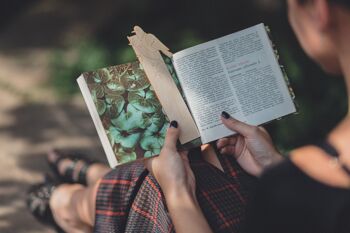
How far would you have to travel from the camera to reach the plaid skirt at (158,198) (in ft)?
5.07

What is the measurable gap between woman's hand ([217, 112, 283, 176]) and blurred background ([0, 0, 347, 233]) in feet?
2.39

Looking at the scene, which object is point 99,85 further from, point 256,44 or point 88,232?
point 88,232

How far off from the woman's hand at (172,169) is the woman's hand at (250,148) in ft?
0.54

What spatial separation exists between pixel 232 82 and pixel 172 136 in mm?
237

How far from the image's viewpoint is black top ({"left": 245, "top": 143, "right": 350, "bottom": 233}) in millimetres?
1073

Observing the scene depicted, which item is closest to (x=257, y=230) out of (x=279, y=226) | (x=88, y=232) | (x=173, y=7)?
(x=279, y=226)

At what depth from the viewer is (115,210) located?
1.76 metres

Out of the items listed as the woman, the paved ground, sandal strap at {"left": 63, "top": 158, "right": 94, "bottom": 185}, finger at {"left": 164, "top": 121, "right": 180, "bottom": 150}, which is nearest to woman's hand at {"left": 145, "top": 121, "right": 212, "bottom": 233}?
finger at {"left": 164, "top": 121, "right": 180, "bottom": 150}

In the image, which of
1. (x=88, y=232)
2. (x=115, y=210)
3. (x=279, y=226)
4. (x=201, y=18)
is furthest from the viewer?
(x=201, y=18)

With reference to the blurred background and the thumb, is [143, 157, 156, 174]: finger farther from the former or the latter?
the blurred background

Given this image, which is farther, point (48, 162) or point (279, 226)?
point (48, 162)

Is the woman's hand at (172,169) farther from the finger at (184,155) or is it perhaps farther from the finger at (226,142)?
the finger at (226,142)

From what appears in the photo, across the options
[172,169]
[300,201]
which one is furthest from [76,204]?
[300,201]

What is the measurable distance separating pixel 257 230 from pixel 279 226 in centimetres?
5
